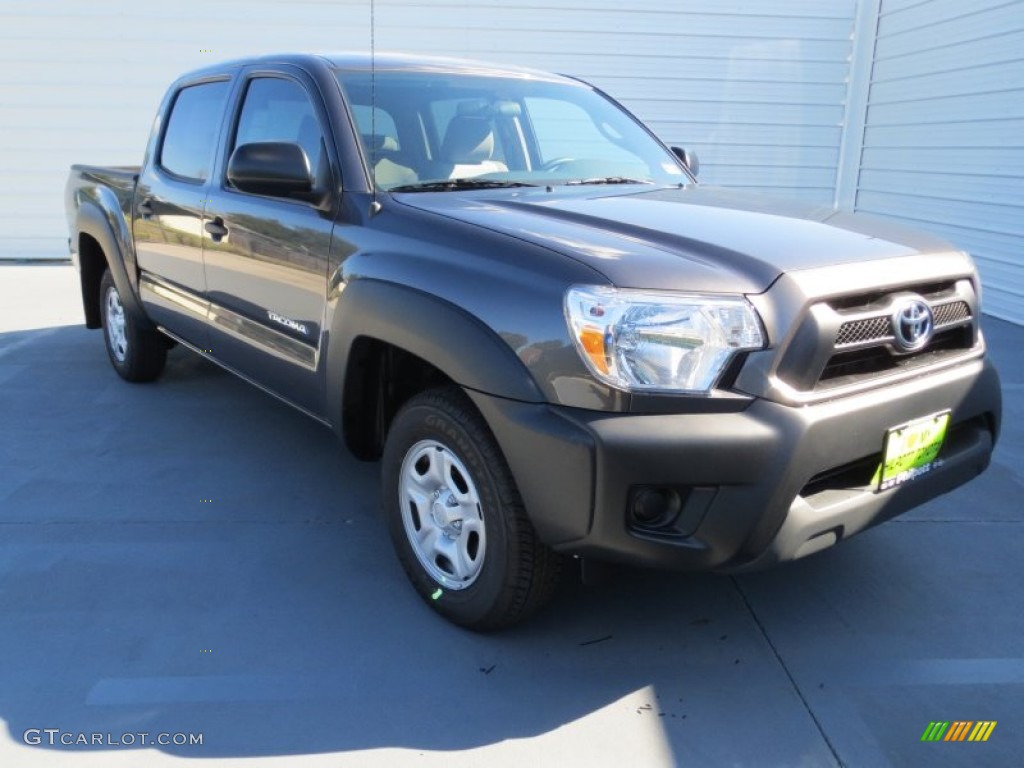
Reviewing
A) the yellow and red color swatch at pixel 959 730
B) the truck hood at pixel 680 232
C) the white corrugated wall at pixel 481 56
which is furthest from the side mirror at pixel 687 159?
the white corrugated wall at pixel 481 56

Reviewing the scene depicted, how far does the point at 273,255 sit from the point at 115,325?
249cm

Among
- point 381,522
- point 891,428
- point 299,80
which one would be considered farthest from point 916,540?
point 299,80

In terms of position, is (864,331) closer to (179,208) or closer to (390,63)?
(390,63)

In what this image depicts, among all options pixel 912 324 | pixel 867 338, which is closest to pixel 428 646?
pixel 867 338

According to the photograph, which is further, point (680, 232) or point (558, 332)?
point (680, 232)

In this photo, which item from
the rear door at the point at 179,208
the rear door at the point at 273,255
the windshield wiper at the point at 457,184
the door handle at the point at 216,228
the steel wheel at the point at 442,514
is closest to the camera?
the steel wheel at the point at 442,514

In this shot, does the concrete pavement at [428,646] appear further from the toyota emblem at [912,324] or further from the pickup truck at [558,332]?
the toyota emblem at [912,324]

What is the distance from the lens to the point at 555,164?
339cm

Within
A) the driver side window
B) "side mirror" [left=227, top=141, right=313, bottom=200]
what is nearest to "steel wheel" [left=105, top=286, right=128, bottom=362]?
the driver side window

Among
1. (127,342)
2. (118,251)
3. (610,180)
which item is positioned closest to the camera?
(610,180)

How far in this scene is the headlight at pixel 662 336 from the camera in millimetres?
2049

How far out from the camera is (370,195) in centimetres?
281

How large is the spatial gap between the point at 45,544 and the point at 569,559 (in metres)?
1.96

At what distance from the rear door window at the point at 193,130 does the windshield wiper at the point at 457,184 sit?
4.68 feet
